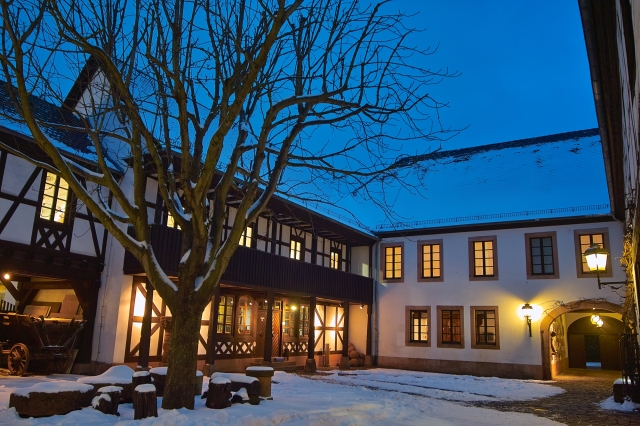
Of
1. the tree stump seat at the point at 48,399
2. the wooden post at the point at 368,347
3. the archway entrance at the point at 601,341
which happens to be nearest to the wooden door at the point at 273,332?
the wooden post at the point at 368,347

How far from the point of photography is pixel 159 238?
1445 cm

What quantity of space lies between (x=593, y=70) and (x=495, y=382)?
496 inches

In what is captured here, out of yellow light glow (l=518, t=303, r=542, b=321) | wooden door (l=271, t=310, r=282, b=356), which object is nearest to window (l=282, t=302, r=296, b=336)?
wooden door (l=271, t=310, r=282, b=356)

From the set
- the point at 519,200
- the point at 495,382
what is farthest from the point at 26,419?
the point at 519,200

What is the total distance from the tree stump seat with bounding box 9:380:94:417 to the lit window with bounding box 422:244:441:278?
17.6 meters

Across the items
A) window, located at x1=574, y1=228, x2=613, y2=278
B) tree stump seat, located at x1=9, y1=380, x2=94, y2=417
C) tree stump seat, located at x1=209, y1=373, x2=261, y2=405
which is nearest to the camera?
tree stump seat, located at x1=9, y1=380, x2=94, y2=417

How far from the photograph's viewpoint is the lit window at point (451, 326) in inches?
875

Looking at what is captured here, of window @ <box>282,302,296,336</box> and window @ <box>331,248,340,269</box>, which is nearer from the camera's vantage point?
window @ <box>282,302,296,336</box>

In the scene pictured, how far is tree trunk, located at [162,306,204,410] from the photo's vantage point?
766 cm

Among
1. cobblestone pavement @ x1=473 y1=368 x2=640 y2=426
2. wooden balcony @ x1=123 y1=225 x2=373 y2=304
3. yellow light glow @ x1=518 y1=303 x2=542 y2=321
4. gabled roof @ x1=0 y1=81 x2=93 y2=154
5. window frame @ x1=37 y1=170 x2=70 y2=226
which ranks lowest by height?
cobblestone pavement @ x1=473 y1=368 x2=640 y2=426

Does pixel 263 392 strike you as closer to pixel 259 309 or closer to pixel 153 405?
pixel 153 405

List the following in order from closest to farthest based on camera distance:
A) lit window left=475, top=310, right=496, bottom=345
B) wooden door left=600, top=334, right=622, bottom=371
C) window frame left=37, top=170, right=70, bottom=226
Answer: window frame left=37, top=170, right=70, bottom=226, lit window left=475, top=310, right=496, bottom=345, wooden door left=600, top=334, right=622, bottom=371

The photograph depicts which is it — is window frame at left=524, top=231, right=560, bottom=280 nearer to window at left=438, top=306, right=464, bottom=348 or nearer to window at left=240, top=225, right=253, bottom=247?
window at left=438, top=306, right=464, bottom=348

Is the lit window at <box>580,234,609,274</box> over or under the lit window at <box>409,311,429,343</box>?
over
